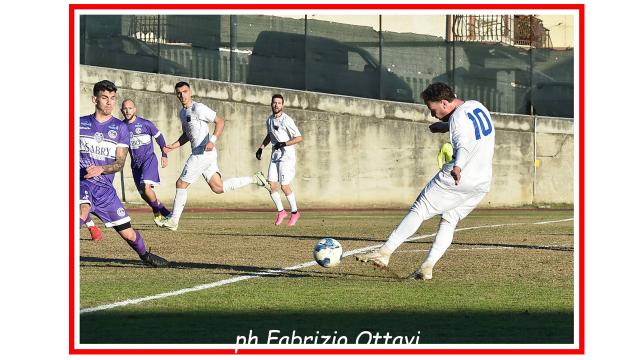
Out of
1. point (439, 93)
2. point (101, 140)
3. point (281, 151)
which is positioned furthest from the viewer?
point (281, 151)

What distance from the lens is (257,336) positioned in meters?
8.55

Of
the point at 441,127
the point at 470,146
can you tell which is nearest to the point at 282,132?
the point at 441,127

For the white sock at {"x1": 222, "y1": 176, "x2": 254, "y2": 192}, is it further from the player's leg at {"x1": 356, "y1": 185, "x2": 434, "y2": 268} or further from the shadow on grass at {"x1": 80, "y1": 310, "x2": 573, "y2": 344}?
the shadow on grass at {"x1": 80, "y1": 310, "x2": 573, "y2": 344}

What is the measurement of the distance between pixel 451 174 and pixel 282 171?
12.2 m

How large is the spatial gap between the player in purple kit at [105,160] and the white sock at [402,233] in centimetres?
290

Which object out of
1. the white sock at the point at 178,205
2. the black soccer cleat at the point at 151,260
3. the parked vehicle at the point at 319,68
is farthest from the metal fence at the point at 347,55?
the black soccer cleat at the point at 151,260

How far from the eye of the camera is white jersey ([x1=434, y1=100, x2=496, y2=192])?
1153cm

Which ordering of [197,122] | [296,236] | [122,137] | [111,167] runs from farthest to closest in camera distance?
[197,122] → [296,236] → [122,137] → [111,167]

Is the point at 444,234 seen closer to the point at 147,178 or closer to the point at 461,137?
the point at 461,137

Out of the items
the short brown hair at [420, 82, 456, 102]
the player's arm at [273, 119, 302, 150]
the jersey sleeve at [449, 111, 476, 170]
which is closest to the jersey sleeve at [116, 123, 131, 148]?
the short brown hair at [420, 82, 456, 102]

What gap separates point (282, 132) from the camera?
23.5 metres

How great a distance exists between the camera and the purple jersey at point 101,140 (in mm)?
13062

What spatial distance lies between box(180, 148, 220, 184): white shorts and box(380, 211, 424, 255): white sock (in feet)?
28.9

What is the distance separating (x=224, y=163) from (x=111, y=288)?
1915 cm
